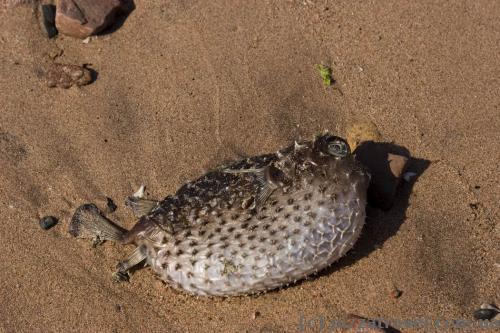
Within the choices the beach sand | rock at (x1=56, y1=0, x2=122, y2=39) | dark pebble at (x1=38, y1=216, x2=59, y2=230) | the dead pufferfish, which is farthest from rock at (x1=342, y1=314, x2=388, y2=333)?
rock at (x1=56, y1=0, x2=122, y2=39)

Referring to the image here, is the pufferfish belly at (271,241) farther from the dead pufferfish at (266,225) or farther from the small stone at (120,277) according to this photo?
the small stone at (120,277)

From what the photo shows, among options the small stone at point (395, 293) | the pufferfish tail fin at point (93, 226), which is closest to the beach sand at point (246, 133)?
the small stone at point (395, 293)

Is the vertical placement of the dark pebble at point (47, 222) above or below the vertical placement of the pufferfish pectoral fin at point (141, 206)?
below

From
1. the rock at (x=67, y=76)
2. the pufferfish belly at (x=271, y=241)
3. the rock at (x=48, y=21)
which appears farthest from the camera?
the rock at (x=48, y=21)

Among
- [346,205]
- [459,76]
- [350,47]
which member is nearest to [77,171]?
[346,205]

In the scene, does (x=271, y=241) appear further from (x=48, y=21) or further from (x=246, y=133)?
(x=48, y=21)

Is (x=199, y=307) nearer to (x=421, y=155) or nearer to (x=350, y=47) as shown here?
(x=421, y=155)
